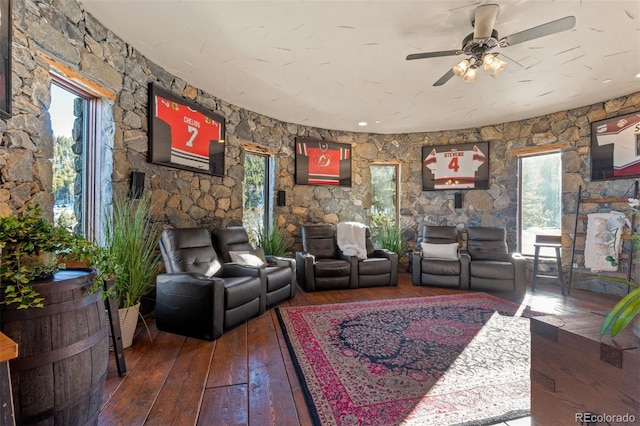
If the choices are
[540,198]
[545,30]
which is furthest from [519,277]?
[545,30]

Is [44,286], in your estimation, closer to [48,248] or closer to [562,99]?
[48,248]

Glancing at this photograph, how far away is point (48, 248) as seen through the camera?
1.16 meters

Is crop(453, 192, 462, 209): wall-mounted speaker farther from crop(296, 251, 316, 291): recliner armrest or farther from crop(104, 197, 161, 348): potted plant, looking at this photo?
crop(104, 197, 161, 348): potted plant

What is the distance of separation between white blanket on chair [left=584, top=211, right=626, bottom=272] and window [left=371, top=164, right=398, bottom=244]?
274 cm

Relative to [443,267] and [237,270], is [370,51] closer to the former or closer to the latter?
[237,270]

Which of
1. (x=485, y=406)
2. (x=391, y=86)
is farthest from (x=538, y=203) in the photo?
(x=485, y=406)

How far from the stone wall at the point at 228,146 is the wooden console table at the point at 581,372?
272cm

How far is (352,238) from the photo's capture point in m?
4.49

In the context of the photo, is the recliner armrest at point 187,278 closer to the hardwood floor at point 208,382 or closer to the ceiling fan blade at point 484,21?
the hardwood floor at point 208,382

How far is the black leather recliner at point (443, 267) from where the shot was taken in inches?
158

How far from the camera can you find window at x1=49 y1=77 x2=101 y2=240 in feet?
7.22

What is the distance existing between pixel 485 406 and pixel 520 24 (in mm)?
2696

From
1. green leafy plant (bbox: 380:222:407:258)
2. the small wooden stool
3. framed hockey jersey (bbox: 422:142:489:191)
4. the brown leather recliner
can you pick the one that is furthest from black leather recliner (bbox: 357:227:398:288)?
the small wooden stool

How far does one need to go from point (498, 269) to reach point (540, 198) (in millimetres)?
1629
